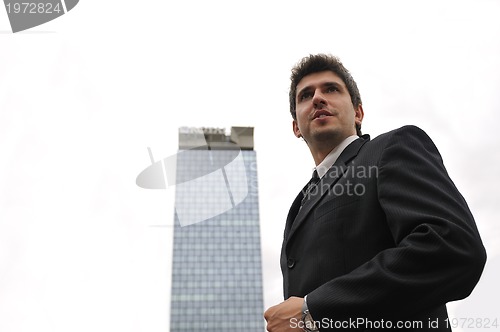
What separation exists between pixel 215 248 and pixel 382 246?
97.9 m

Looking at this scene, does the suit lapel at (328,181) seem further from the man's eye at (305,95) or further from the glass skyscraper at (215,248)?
the glass skyscraper at (215,248)

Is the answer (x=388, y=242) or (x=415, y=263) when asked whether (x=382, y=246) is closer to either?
(x=388, y=242)

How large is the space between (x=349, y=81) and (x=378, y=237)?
1438 millimetres

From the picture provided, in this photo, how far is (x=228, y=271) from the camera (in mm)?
97625

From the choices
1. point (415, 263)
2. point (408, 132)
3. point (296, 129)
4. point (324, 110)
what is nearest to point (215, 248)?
point (296, 129)

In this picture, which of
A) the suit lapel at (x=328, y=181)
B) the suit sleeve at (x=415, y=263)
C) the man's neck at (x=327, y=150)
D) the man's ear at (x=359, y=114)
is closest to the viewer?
the suit sleeve at (x=415, y=263)

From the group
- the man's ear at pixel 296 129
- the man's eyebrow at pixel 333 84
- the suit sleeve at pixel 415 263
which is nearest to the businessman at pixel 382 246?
the suit sleeve at pixel 415 263

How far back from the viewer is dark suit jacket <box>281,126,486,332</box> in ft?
4.88

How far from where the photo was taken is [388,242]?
1.75 meters

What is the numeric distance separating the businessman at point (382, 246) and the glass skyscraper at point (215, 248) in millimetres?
85376

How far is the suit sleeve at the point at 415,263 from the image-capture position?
1479 mm

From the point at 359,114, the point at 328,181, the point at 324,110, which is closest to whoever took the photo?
the point at 328,181

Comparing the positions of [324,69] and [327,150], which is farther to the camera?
[324,69]

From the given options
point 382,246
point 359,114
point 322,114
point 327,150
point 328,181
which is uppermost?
point 359,114
